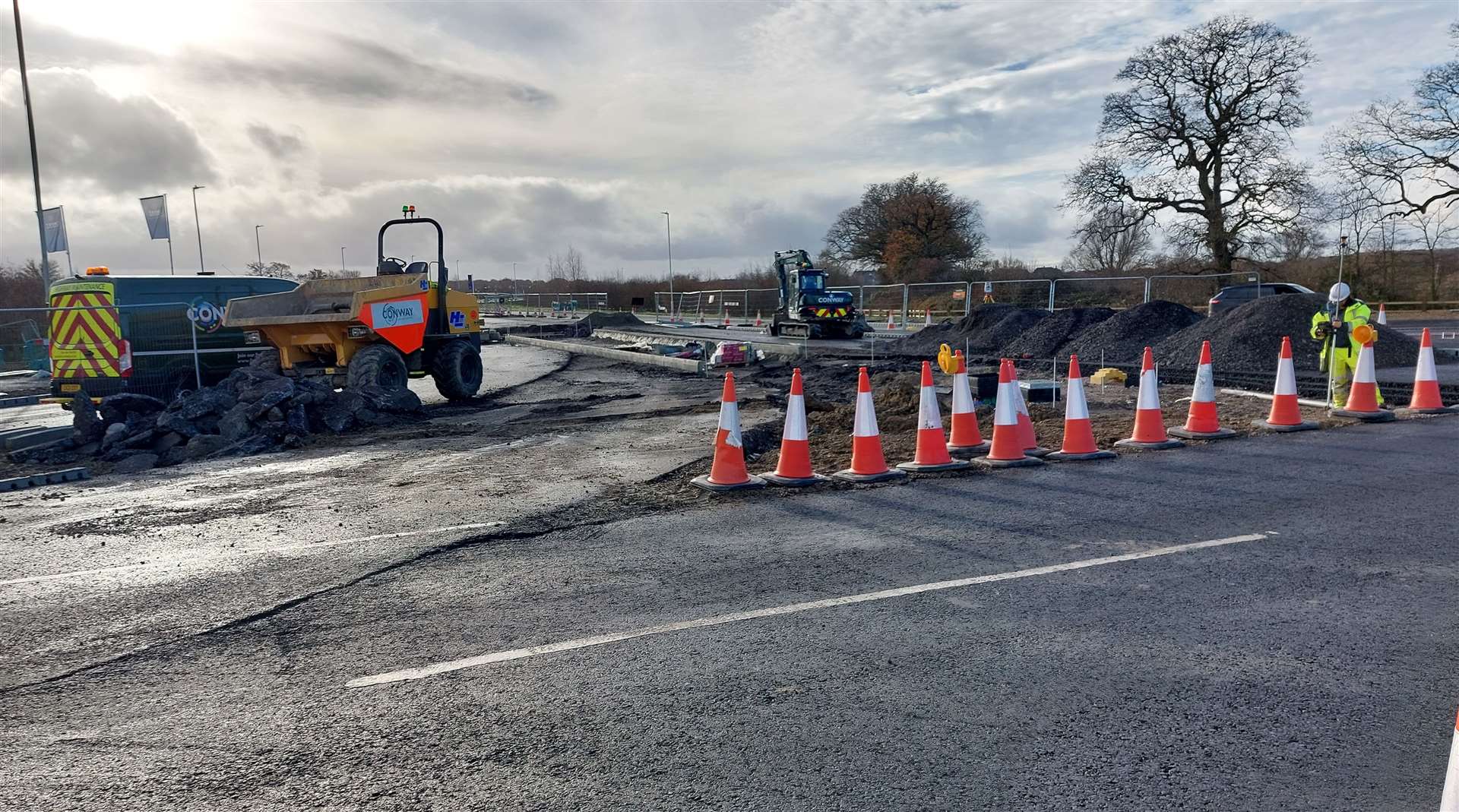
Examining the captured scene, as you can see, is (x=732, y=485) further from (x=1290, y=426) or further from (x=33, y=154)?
(x=33, y=154)

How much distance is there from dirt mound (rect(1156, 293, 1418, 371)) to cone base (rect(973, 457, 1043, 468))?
10030 millimetres

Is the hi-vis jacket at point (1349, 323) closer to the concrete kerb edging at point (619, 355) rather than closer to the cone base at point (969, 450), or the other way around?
the cone base at point (969, 450)

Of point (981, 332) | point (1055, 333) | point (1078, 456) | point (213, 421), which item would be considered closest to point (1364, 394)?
point (1078, 456)

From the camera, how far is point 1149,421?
9.27 metres

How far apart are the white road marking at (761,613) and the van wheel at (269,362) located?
11.5 meters

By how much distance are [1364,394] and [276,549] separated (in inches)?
427

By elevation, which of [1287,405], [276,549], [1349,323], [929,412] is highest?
[1349,323]

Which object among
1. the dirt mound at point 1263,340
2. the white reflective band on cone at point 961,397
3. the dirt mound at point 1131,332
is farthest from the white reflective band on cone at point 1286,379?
the dirt mound at point 1131,332

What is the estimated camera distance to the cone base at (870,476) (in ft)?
25.7

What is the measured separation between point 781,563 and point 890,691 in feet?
6.13

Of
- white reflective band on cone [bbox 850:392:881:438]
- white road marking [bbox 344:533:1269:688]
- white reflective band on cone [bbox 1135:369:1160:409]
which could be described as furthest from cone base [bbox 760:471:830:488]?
white reflective band on cone [bbox 1135:369:1160:409]

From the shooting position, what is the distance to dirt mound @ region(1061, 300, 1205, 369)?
758 inches

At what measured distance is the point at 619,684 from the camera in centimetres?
389

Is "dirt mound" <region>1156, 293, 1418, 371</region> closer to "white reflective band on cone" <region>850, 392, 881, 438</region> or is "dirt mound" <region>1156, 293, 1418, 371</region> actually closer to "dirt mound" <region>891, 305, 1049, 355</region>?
"dirt mound" <region>891, 305, 1049, 355</region>
